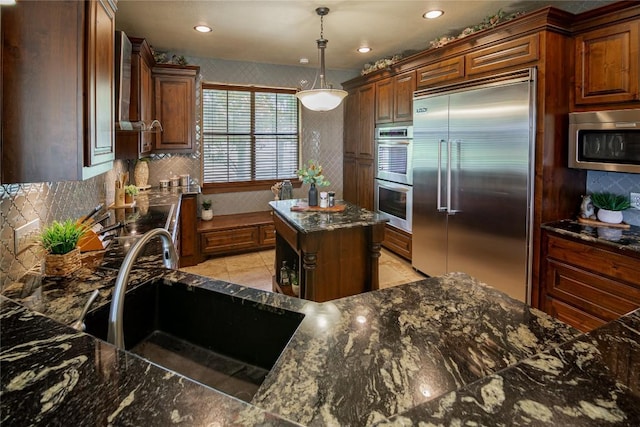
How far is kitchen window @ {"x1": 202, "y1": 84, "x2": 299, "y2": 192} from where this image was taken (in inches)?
203

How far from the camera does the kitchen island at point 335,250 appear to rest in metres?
2.76

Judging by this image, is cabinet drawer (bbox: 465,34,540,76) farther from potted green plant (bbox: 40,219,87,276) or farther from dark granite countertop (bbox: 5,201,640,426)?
potted green plant (bbox: 40,219,87,276)

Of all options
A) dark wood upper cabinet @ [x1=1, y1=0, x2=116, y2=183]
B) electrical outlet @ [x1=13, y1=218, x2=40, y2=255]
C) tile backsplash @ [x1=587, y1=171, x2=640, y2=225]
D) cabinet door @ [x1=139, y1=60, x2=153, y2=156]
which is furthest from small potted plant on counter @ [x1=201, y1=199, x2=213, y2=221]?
tile backsplash @ [x1=587, y1=171, x2=640, y2=225]

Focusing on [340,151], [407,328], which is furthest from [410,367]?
[340,151]

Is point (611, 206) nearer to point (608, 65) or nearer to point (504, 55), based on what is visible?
point (608, 65)

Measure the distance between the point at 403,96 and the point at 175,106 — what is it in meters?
2.77

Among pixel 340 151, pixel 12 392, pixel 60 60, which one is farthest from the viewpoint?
pixel 340 151

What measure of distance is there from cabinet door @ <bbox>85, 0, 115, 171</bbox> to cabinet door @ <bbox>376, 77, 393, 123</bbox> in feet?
11.5

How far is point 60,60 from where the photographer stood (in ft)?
3.95

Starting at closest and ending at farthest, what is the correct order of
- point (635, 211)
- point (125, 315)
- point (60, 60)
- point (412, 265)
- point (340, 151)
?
point (60, 60) < point (125, 315) < point (635, 211) < point (412, 265) < point (340, 151)

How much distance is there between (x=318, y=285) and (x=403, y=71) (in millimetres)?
2878

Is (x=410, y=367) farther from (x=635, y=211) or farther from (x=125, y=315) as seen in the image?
(x=635, y=211)

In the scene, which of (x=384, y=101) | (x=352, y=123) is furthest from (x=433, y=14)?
(x=352, y=123)

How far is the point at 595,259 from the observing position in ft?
8.10
